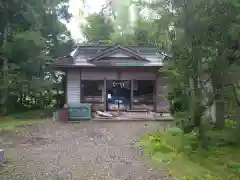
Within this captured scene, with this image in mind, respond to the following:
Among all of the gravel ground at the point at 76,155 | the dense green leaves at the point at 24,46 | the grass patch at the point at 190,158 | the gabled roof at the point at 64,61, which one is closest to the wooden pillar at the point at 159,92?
the gabled roof at the point at 64,61

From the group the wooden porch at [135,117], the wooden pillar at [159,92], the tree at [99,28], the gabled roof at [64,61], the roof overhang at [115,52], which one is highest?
the tree at [99,28]

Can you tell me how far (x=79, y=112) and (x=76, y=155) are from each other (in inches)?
278

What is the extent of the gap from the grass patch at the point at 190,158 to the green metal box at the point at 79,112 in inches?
225

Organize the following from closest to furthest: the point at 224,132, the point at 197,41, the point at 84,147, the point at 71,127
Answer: the point at 197,41, the point at 84,147, the point at 224,132, the point at 71,127

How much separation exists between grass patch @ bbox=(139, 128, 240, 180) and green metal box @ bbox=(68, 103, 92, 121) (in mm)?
5710

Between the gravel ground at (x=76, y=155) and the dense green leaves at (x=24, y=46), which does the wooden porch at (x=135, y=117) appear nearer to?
the gravel ground at (x=76, y=155)

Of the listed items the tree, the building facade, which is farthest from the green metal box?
the tree

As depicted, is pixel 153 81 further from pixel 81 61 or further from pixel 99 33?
pixel 99 33

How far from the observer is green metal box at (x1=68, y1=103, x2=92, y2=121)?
1382 centimetres

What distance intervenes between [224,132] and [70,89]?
970 centimetres

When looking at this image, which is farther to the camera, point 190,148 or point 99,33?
point 99,33

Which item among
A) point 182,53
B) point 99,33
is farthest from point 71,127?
point 99,33

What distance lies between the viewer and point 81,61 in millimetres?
16078

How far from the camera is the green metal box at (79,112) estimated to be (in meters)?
13.8
